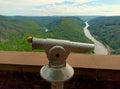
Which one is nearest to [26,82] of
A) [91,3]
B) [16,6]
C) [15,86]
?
[15,86]

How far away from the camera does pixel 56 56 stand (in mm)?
968

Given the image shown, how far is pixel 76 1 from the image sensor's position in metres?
3.95

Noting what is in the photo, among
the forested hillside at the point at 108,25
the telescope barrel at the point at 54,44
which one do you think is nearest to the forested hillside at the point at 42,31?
the forested hillside at the point at 108,25

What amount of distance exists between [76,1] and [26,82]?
2630 millimetres

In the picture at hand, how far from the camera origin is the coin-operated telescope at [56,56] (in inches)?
38.1

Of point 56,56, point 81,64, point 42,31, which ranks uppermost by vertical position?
point 56,56

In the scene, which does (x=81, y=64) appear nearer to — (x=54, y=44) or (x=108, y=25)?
(x=54, y=44)

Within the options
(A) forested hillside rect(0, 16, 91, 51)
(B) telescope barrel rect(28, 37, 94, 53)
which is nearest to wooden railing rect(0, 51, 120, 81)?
(B) telescope barrel rect(28, 37, 94, 53)

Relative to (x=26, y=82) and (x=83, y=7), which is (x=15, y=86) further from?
(x=83, y=7)

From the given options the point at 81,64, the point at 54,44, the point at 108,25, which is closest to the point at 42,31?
the point at 108,25

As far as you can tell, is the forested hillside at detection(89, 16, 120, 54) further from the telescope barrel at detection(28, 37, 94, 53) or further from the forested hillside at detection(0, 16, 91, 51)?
the telescope barrel at detection(28, 37, 94, 53)

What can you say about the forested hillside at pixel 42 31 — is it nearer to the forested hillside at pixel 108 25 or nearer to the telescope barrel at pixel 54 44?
the forested hillside at pixel 108 25

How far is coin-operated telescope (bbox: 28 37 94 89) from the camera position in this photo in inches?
38.1

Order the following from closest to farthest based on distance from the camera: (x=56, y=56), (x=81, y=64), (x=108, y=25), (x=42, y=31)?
(x=56, y=56) → (x=81, y=64) → (x=42, y=31) → (x=108, y=25)
